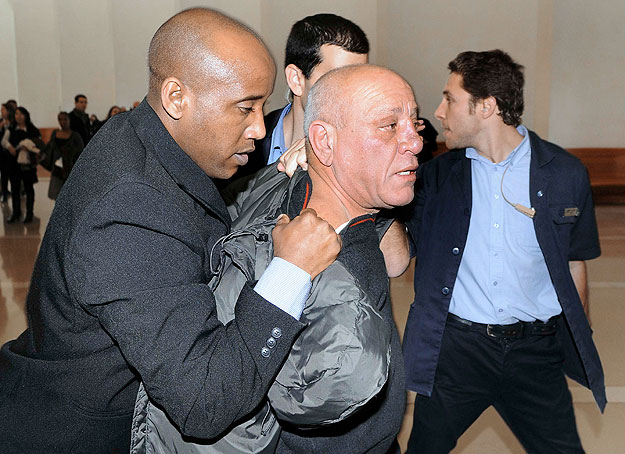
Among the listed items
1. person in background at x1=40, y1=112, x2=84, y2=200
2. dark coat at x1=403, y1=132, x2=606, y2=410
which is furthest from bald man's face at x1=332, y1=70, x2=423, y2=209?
person in background at x1=40, y1=112, x2=84, y2=200

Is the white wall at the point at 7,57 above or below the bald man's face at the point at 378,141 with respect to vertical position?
below

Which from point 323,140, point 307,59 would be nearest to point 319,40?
point 307,59

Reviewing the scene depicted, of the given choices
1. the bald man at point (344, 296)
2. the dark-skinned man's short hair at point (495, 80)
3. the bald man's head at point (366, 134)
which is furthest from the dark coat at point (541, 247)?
the bald man's head at point (366, 134)

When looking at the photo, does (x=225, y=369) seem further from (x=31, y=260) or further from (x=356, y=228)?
(x=31, y=260)

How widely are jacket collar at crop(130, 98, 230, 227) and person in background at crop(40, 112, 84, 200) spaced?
809 cm

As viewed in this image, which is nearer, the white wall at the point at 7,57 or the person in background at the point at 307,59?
the person in background at the point at 307,59

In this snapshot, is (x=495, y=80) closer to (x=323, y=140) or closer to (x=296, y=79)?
(x=296, y=79)

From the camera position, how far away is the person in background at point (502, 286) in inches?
108

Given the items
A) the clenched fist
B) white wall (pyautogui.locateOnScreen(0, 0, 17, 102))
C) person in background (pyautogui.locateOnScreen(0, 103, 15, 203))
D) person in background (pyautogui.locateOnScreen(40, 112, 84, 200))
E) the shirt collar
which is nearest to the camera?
the clenched fist

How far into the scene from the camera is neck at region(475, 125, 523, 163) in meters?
2.85

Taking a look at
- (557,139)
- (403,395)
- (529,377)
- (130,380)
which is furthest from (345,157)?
(557,139)

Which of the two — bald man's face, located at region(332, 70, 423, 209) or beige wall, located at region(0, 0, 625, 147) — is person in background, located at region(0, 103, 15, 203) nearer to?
beige wall, located at region(0, 0, 625, 147)

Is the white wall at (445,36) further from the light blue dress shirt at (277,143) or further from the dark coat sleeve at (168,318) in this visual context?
the dark coat sleeve at (168,318)

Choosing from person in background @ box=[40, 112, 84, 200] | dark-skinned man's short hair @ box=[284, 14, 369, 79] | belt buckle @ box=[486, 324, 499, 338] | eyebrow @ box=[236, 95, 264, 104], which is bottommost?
person in background @ box=[40, 112, 84, 200]
